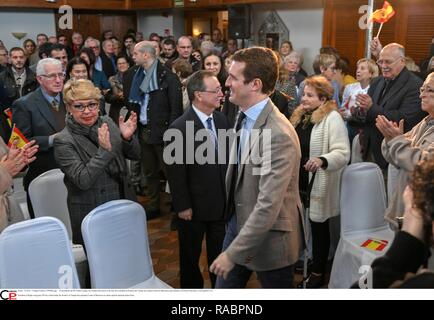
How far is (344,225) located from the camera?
7.73 feet

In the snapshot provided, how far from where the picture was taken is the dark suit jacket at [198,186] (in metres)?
2.21

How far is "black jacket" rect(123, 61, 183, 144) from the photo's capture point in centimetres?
356

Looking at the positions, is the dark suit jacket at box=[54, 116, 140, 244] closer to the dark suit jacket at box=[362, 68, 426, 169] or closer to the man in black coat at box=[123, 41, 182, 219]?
the man in black coat at box=[123, 41, 182, 219]

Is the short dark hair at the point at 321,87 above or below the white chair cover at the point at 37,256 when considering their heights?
above

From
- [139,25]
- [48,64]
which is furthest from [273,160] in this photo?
[139,25]

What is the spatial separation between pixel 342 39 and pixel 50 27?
5296 mm

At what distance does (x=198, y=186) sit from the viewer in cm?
222

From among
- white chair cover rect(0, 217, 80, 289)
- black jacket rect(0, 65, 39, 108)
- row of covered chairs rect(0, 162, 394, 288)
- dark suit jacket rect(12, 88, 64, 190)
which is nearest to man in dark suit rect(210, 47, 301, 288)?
row of covered chairs rect(0, 162, 394, 288)

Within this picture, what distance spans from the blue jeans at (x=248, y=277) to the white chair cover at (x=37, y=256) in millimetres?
553

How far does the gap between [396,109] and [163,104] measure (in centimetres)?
171

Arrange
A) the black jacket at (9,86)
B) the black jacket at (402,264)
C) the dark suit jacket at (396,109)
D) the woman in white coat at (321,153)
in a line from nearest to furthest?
1. the black jacket at (402,264)
2. the woman in white coat at (321,153)
3. the dark suit jacket at (396,109)
4. the black jacket at (9,86)

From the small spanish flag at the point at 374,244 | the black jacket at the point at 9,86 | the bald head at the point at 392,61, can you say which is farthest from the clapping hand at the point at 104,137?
the black jacket at the point at 9,86

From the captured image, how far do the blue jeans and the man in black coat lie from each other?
1872 mm

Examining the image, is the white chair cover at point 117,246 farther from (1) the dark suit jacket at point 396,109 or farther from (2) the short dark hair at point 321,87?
(1) the dark suit jacket at point 396,109
